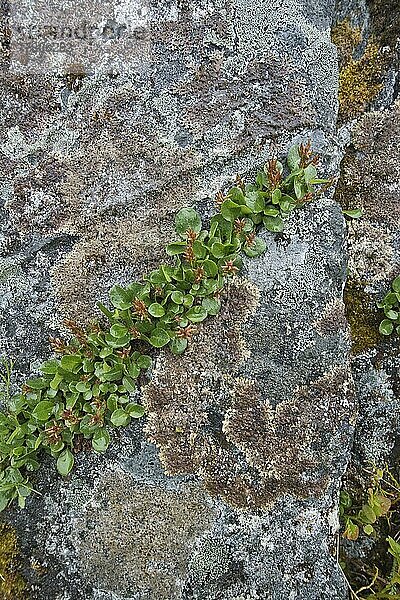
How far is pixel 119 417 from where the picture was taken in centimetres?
279

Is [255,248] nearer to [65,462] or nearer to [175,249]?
[175,249]

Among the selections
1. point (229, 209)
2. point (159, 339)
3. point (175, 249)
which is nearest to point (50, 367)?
point (159, 339)

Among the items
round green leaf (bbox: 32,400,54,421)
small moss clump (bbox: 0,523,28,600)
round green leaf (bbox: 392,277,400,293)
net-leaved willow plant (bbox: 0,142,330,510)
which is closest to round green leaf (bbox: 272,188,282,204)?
net-leaved willow plant (bbox: 0,142,330,510)

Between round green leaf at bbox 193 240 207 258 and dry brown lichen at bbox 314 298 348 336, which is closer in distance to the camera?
round green leaf at bbox 193 240 207 258

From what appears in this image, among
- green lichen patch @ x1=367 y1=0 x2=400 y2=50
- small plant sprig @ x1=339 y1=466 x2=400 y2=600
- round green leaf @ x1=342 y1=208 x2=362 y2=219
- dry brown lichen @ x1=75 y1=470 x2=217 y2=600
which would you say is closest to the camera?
dry brown lichen @ x1=75 y1=470 x2=217 y2=600

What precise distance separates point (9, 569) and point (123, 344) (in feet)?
3.92

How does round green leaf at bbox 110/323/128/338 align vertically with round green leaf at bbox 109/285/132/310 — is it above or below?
below

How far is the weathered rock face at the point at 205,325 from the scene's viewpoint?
2.80 metres

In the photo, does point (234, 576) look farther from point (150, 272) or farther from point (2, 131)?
point (2, 131)

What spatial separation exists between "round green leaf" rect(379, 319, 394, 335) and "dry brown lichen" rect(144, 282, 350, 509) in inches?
22.6

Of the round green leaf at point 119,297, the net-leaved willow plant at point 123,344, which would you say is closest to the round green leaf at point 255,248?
the net-leaved willow plant at point 123,344

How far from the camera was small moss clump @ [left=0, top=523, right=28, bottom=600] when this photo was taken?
277cm

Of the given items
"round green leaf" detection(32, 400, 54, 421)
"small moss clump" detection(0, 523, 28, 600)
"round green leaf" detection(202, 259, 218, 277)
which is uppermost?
"round green leaf" detection(202, 259, 218, 277)

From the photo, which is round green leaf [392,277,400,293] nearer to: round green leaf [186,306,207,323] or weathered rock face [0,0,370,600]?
weathered rock face [0,0,370,600]
